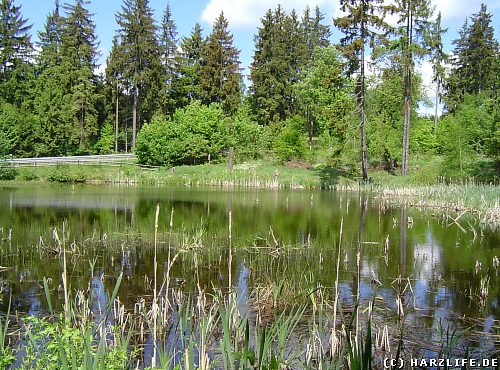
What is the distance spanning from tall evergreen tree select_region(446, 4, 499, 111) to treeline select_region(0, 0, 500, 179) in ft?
0.63

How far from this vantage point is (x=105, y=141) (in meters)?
58.7

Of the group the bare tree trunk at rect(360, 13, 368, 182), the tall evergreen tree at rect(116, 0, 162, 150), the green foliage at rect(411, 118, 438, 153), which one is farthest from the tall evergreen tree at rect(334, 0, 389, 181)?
the tall evergreen tree at rect(116, 0, 162, 150)

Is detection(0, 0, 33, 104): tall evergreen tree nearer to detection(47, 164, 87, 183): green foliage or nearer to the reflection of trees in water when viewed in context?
detection(47, 164, 87, 183): green foliage

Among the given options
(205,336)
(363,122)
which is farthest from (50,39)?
(205,336)

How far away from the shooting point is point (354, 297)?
888cm

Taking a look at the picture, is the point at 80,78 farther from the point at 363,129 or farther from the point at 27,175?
the point at 363,129

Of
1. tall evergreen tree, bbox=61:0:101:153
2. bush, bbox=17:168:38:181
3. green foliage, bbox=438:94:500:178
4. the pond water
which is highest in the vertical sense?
tall evergreen tree, bbox=61:0:101:153

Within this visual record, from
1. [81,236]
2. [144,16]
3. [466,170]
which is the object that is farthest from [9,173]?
[466,170]

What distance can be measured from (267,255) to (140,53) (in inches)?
1953

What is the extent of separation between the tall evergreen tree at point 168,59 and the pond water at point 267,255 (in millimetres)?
41480

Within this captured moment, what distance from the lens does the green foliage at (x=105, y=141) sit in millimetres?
58406

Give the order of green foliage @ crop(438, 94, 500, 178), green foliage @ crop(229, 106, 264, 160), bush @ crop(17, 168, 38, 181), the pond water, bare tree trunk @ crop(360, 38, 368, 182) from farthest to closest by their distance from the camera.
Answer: green foliage @ crop(229, 106, 264, 160), bush @ crop(17, 168, 38, 181), bare tree trunk @ crop(360, 38, 368, 182), green foliage @ crop(438, 94, 500, 178), the pond water

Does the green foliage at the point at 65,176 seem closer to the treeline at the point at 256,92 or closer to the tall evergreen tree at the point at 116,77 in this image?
the treeline at the point at 256,92

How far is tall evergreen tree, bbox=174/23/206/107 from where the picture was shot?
2395 inches
